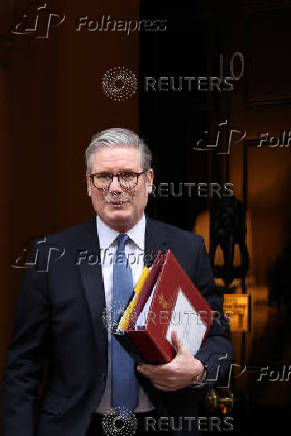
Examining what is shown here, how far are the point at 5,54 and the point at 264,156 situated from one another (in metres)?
1.13

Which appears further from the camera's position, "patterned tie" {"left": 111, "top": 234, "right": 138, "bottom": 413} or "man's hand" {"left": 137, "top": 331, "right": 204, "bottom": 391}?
"patterned tie" {"left": 111, "top": 234, "right": 138, "bottom": 413}

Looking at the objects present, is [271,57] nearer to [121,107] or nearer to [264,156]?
[264,156]

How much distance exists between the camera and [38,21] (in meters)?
2.80

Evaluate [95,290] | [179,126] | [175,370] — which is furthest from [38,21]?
[175,370]

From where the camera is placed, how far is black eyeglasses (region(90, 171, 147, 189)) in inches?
60.8

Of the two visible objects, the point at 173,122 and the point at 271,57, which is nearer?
the point at 271,57

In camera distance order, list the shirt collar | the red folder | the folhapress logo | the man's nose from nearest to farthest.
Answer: the red folder < the man's nose < the shirt collar < the folhapress logo

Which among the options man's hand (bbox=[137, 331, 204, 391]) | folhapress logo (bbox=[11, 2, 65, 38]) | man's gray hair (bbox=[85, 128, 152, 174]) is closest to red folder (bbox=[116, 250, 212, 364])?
man's hand (bbox=[137, 331, 204, 391])

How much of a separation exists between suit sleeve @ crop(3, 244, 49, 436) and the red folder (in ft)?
0.95

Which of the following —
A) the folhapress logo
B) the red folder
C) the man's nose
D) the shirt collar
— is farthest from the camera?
the folhapress logo

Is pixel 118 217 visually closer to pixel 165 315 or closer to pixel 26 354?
pixel 165 315

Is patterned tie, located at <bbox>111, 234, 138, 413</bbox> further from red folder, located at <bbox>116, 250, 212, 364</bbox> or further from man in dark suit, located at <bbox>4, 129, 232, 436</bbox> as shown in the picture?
red folder, located at <bbox>116, 250, 212, 364</bbox>

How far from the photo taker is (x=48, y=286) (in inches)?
64.2

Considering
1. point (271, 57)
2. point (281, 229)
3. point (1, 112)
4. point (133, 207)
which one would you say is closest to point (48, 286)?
point (133, 207)
